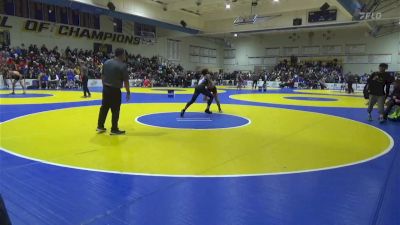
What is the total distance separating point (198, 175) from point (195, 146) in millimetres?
1592

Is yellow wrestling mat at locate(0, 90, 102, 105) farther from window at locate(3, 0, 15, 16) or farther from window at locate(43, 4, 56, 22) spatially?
window at locate(43, 4, 56, 22)

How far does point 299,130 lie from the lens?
7574mm

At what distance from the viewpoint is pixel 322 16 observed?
28672 millimetres

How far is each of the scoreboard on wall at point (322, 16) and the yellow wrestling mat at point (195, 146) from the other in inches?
894

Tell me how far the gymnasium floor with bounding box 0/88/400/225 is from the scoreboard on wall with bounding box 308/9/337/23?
23441mm

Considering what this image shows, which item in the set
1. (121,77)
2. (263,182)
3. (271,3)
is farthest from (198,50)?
(263,182)

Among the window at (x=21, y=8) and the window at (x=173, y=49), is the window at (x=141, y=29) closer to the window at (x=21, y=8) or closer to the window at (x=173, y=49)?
the window at (x=173, y=49)

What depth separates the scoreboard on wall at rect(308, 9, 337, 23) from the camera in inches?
1114

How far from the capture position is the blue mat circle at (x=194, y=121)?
7.80 meters

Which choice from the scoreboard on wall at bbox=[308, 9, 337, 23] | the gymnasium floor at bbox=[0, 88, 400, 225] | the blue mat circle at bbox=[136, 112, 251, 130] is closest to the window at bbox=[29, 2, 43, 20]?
the blue mat circle at bbox=[136, 112, 251, 130]

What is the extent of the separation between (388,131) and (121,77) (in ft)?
20.5

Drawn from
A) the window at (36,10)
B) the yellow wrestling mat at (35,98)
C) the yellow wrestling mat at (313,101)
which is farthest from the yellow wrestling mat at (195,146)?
the window at (36,10)

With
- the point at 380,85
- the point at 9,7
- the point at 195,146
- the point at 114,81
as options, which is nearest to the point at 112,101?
the point at 114,81

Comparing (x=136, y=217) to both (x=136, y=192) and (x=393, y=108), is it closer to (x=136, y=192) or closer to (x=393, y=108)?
(x=136, y=192)
